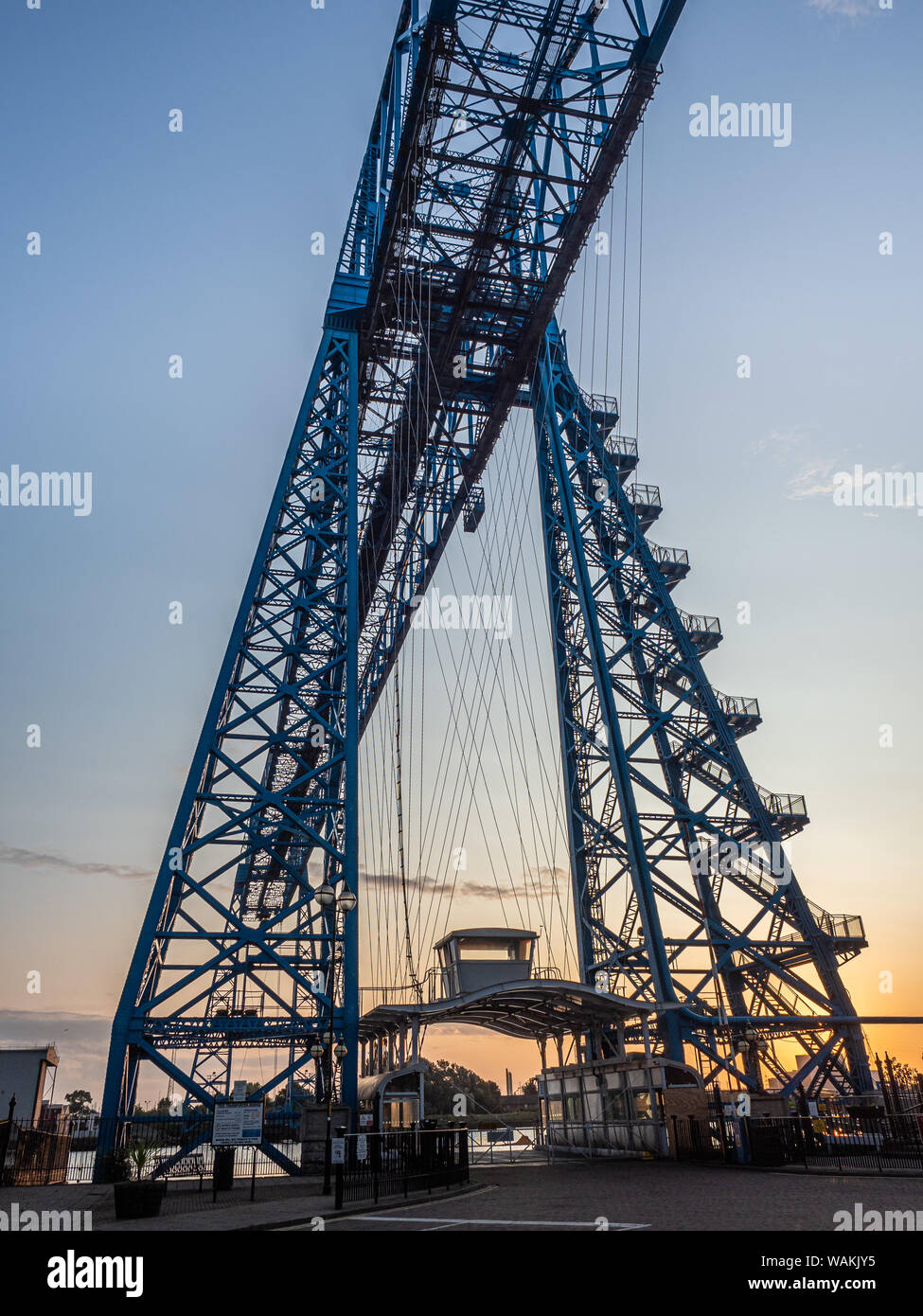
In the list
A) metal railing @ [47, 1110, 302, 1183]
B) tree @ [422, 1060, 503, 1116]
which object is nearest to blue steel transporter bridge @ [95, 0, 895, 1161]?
metal railing @ [47, 1110, 302, 1183]

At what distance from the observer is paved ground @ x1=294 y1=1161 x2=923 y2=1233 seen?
10.3 meters

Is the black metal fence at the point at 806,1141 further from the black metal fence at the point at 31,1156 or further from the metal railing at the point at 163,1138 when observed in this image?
the black metal fence at the point at 31,1156

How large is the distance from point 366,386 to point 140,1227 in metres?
27.1

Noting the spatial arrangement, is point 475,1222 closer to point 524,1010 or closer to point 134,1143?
point 134,1143

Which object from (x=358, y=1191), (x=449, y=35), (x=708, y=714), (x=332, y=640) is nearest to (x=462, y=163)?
(x=449, y=35)

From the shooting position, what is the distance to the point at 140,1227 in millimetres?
10922

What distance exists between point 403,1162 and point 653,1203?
Answer: 6.32 m

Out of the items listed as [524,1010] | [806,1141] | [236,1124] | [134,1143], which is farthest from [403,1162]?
[806,1141]

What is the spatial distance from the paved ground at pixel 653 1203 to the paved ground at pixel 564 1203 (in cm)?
2

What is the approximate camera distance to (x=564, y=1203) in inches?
508

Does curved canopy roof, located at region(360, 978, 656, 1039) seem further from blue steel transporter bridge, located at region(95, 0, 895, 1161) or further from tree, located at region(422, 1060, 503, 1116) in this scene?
tree, located at region(422, 1060, 503, 1116)

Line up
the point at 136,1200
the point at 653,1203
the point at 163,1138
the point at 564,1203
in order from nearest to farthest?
the point at 653,1203 → the point at 136,1200 → the point at 564,1203 → the point at 163,1138

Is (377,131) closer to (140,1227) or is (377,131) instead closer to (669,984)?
(669,984)

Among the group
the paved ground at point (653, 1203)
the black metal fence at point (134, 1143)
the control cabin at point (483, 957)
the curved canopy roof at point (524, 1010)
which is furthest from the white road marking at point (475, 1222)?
the control cabin at point (483, 957)
